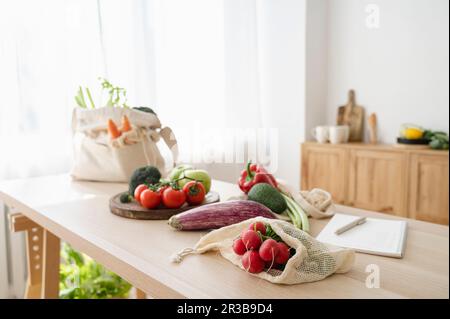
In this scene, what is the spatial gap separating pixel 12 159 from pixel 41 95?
1.13ft

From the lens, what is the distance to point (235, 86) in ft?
10.4

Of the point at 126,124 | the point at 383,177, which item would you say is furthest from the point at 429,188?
the point at 126,124

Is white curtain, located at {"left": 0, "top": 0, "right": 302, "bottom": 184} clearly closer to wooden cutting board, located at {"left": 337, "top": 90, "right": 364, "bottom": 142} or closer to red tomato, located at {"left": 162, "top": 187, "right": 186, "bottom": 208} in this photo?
red tomato, located at {"left": 162, "top": 187, "right": 186, "bottom": 208}

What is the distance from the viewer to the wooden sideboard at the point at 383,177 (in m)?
2.70

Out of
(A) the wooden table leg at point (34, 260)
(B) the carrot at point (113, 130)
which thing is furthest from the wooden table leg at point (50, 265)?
(B) the carrot at point (113, 130)

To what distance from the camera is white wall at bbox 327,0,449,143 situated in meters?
2.92

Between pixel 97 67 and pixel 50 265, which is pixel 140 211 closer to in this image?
pixel 50 265

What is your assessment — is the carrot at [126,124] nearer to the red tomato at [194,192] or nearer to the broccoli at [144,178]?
the broccoli at [144,178]

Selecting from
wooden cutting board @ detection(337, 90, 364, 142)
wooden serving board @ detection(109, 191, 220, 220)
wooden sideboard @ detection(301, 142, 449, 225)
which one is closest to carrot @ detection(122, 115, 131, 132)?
wooden serving board @ detection(109, 191, 220, 220)

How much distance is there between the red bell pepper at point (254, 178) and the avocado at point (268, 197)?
0.08m

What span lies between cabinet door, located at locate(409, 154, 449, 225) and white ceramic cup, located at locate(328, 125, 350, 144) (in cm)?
57

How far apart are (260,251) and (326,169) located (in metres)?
2.54
